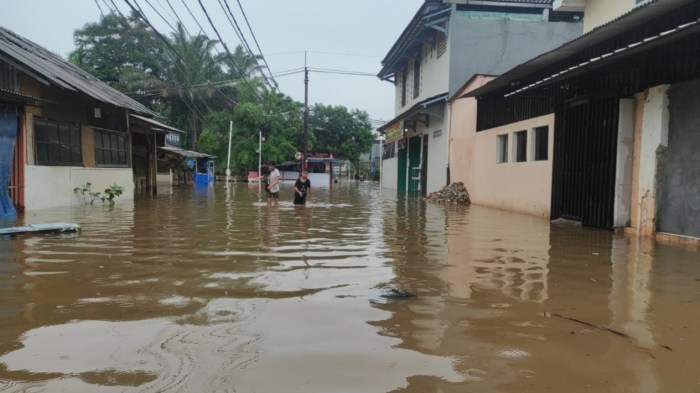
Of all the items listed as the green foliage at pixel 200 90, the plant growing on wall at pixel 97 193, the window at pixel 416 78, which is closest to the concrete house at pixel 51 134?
the plant growing on wall at pixel 97 193

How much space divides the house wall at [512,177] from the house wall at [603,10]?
134 inches

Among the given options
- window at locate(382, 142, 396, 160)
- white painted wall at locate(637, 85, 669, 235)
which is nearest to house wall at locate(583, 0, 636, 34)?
white painted wall at locate(637, 85, 669, 235)

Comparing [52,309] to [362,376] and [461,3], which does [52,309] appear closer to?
[362,376]

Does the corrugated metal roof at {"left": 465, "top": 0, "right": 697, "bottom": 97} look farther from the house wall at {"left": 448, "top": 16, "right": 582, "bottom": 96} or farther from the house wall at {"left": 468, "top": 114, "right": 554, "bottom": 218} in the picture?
the house wall at {"left": 448, "top": 16, "right": 582, "bottom": 96}

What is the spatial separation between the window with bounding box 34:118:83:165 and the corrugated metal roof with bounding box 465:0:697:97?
1229 cm

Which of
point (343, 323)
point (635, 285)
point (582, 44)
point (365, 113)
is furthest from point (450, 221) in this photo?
point (365, 113)

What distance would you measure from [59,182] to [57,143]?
1107mm

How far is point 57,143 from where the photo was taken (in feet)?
46.6

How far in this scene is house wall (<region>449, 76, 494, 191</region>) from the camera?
18188 mm

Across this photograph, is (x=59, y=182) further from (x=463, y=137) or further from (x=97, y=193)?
(x=463, y=137)

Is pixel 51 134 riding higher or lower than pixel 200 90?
lower

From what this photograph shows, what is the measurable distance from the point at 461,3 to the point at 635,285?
60.9ft

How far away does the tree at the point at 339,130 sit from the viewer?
50.6 m

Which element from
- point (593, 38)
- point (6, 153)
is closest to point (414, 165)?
point (593, 38)
